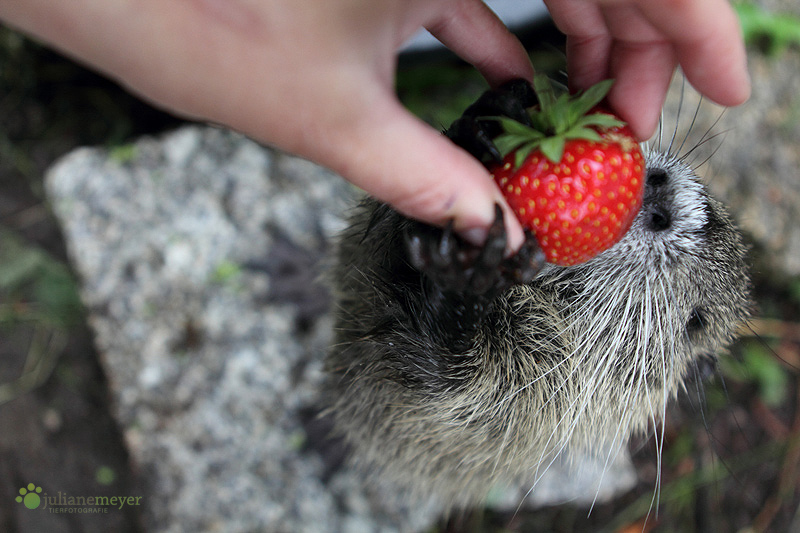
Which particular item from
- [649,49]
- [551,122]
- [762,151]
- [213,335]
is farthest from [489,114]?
[762,151]

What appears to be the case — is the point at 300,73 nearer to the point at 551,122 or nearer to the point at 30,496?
the point at 551,122

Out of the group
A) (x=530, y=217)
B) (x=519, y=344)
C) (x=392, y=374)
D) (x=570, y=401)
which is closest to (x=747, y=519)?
(x=570, y=401)

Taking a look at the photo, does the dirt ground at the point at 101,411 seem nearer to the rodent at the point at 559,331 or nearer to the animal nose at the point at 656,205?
the rodent at the point at 559,331

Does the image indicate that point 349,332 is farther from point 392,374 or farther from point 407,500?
point 407,500

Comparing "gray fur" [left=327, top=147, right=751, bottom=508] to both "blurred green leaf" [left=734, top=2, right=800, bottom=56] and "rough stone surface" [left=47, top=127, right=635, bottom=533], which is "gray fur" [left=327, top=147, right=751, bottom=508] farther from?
"blurred green leaf" [left=734, top=2, right=800, bottom=56]

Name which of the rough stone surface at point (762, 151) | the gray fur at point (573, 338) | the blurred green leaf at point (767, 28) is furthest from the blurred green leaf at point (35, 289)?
the blurred green leaf at point (767, 28)

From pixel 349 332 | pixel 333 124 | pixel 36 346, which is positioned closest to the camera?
pixel 333 124
